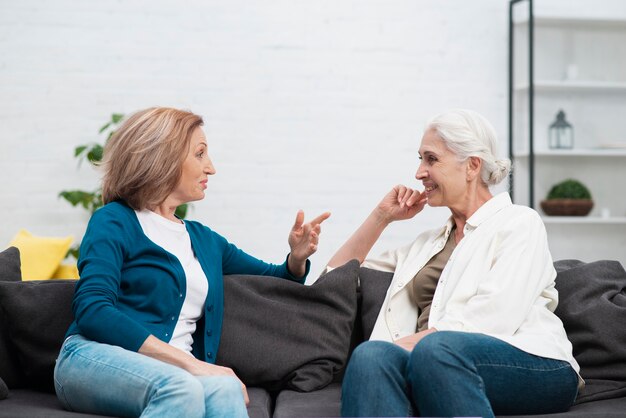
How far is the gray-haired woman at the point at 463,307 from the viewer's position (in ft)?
6.59

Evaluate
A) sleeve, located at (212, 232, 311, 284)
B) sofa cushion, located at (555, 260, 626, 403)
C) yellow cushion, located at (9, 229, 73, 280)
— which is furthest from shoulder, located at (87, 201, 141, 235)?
yellow cushion, located at (9, 229, 73, 280)

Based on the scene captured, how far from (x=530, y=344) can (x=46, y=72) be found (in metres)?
3.72

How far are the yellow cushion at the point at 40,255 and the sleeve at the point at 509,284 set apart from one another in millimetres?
2417

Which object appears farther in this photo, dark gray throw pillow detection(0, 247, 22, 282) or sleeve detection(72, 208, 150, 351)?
dark gray throw pillow detection(0, 247, 22, 282)

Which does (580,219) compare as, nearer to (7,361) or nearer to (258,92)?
(258,92)

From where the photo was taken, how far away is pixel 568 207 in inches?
199

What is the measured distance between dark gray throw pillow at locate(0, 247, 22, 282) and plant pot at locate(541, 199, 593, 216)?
3.37 m

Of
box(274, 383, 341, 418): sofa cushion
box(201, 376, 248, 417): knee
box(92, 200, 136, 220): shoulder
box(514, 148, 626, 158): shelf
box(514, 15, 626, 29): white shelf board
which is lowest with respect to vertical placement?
box(274, 383, 341, 418): sofa cushion

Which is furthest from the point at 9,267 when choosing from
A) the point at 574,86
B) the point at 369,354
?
the point at 574,86

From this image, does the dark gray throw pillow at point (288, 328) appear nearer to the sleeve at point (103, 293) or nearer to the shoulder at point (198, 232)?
the shoulder at point (198, 232)

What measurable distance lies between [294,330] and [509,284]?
2.21ft

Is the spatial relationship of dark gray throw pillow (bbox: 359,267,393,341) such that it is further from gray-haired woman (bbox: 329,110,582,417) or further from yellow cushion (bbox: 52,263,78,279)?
yellow cushion (bbox: 52,263,78,279)

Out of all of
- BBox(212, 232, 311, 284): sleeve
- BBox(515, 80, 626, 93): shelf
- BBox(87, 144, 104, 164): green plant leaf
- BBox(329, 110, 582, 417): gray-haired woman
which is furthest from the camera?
BBox(515, 80, 626, 93): shelf

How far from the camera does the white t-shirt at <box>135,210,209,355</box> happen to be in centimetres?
234
